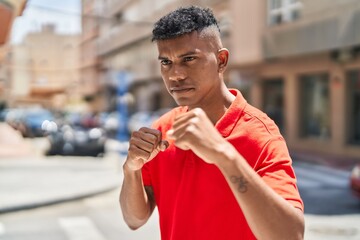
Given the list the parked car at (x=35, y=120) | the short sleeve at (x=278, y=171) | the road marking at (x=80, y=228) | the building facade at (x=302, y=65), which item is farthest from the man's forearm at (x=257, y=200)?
the parked car at (x=35, y=120)

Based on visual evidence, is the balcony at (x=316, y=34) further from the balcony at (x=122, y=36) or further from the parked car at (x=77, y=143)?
the balcony at (x=122, y=36)

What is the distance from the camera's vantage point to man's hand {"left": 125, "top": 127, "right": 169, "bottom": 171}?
1.62 m

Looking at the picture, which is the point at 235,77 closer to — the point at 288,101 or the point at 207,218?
the point at 288,101

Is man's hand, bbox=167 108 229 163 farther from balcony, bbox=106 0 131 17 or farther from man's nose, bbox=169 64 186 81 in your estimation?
balcony, bbox=106 0 131 17

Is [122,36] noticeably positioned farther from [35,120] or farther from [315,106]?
[315,106]

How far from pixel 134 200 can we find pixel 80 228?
5802mm

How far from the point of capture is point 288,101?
70.0 ft

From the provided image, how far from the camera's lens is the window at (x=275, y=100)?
22.2 m

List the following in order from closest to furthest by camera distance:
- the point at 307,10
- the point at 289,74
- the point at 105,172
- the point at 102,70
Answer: the point at 105,172 < the point at 307,10 < the point at 289,74 < the point at 102,70

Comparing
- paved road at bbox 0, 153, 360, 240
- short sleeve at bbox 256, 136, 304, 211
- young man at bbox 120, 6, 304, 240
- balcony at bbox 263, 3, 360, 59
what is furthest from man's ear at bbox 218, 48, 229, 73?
balcony at bbox 263, 3, 360, 59

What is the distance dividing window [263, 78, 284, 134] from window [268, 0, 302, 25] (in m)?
2.68

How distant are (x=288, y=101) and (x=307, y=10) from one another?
4.52m

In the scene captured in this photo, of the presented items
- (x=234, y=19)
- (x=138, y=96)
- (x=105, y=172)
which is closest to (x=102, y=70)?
(x=138, y=96)

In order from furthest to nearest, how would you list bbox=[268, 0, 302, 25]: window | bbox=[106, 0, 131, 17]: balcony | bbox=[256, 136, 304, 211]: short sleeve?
bbox=[106, 0, 131, 17]: balcony, bbox=[268, 0, 302, 25]: window, bbox=[256, 136, 304, 211]: short sleeve
